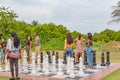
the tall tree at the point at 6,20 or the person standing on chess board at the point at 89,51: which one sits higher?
the tall tree at the point at 6,20

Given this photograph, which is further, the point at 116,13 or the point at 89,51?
the point at 116,13

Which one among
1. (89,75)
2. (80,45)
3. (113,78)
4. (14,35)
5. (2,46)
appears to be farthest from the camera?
(2,46)

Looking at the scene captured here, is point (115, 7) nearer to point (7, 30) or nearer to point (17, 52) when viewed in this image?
point (7, 30)

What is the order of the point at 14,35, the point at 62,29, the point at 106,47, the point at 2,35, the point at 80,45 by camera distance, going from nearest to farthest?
the point at 14,35, the point at 80,45, the point at 2,35, the point at 106,47, the point at 62,29

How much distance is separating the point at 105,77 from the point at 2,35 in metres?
17.9

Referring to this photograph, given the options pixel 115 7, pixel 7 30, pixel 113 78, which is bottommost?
pixel 113 78

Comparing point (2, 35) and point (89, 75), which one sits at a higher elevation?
point (2, 35)

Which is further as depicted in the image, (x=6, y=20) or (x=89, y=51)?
(x=6, y=20)

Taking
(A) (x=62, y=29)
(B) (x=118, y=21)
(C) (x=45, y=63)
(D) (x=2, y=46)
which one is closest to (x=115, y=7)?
(B) (x=118, y=21)

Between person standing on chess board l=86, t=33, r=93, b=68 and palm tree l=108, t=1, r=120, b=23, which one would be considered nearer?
person standing on chess board l=86, t=33, r=93, b=68

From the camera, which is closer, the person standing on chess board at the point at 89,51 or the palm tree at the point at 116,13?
the person standing on chess board at the point at 89,51

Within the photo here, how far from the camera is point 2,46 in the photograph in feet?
57.6

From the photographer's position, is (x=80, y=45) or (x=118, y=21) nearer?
(x=80, y=45)

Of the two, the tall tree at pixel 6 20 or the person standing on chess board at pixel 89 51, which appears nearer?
the person standing on chess board at pixel 89 51
